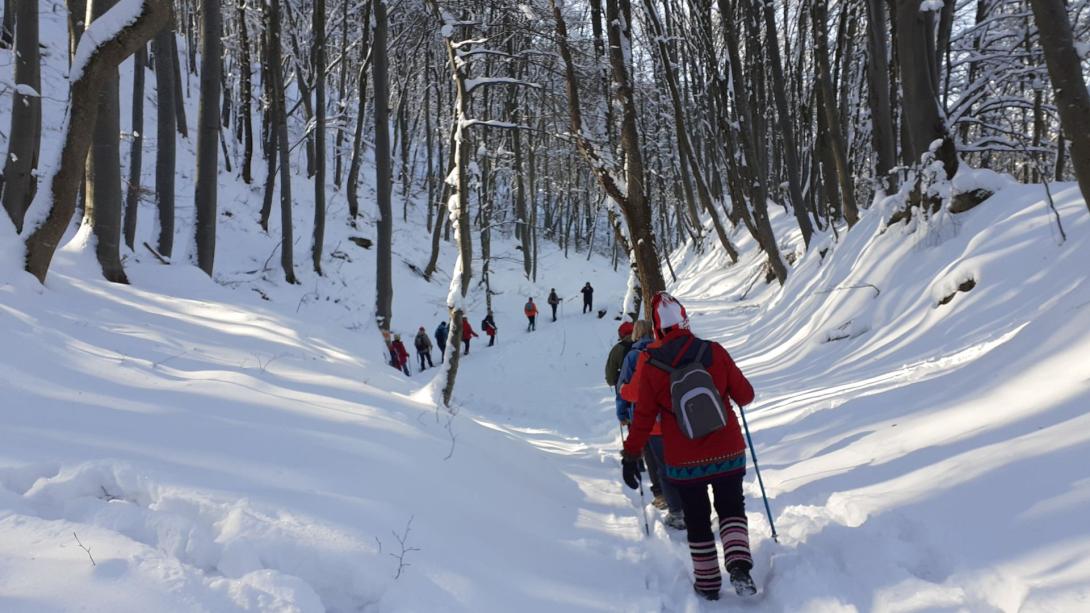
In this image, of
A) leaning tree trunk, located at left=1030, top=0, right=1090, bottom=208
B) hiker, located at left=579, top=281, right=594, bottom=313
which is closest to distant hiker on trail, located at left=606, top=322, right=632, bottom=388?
leaning tree trunk, located at left=1030, top=0, right=1090, bottom=208

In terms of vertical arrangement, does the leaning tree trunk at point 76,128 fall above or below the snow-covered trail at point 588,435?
above

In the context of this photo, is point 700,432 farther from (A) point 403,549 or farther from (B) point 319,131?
(B) point 319,131

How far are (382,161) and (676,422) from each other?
10.2m

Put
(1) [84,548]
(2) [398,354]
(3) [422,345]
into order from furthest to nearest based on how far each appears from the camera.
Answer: (3) [422,345]
(2) [398,354]
(1) [84,548]

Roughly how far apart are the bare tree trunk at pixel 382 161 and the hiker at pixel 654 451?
8114mm

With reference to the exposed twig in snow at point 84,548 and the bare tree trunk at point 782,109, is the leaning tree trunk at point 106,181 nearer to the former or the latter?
the exposed twig in snow at point 84,548

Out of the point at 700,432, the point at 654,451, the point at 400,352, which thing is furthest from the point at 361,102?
the point at 700,432

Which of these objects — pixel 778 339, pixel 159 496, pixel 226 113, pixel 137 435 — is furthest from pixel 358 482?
pixel 226 113

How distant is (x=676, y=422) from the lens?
12.5 ft

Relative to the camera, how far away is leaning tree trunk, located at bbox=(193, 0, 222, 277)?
11.5m

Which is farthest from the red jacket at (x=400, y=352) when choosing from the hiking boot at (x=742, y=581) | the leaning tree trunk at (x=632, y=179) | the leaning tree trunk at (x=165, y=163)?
the hiking boot at (x=742, y=581)

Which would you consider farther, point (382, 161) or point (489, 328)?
point (489, 328)

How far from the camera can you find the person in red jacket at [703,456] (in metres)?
3.72

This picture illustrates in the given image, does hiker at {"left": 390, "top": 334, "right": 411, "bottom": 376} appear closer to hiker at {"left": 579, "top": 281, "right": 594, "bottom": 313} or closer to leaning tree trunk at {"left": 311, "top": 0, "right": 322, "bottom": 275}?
leaning tree trunk at {"left": 311, "top": 0, "right": 322, "bottom": 275}
